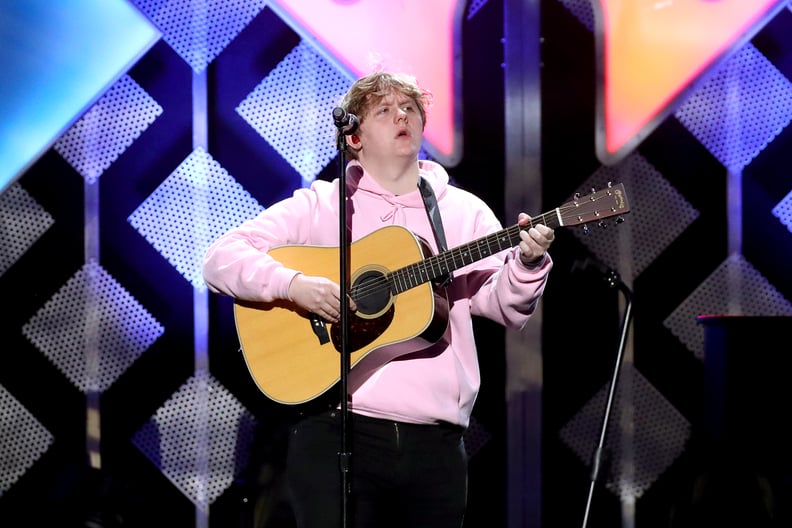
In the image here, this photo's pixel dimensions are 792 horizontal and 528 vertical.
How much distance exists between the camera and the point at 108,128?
4.07 meters

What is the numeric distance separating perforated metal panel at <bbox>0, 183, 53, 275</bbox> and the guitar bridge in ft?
5.84

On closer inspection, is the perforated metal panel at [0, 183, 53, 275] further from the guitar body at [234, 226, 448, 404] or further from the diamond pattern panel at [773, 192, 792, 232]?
the diamond pattern panel at [773, 192, 792, 232]

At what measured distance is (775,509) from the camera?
11.9ft

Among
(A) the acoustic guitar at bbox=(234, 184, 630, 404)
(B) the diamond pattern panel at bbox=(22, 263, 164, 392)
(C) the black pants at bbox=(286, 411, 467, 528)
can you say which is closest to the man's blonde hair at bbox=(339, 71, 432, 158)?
(A) the acoustic guitar at bbox=(234, 184, 630, 404)

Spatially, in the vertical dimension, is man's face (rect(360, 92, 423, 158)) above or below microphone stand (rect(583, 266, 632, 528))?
above

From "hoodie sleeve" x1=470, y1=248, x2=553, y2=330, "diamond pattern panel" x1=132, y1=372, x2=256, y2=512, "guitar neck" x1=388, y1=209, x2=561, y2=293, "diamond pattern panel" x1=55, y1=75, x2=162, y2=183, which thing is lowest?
"diamond pattern panel" x1=132, y1=372, x2=256, y2=512

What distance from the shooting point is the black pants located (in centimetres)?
262

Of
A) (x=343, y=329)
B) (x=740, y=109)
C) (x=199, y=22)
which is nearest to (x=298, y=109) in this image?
(x=199, y=22)

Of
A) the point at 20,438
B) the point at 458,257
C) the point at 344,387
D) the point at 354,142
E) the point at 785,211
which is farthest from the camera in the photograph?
the point at 785,211

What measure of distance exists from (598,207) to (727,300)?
6.23 feet

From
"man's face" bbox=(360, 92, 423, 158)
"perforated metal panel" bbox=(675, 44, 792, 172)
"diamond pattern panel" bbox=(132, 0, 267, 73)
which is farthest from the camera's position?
"perforated metal panel" bbox=(675, 44, 792, 172)

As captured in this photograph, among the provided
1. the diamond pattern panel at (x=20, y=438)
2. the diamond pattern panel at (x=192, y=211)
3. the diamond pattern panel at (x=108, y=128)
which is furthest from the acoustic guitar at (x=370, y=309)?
the diamond pattern panel at (x=20, y=438)

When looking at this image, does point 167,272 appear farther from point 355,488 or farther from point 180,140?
point 355,488

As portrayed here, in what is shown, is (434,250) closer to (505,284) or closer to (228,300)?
(505,284)
